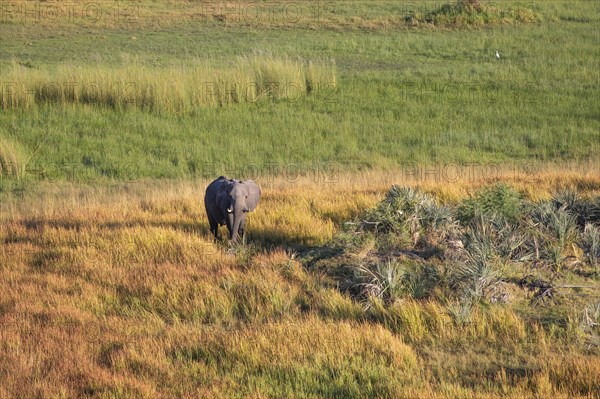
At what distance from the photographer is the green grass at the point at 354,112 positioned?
19641mm

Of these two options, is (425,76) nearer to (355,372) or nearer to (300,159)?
(300,159)

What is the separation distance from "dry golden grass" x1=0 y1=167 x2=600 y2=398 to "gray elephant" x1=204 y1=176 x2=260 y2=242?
1.16 feet

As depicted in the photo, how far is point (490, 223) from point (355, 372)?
392 centimetres

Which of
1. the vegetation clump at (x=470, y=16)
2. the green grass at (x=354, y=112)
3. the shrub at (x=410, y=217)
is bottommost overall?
the green grass at (x=354, y=112)

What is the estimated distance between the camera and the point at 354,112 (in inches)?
896

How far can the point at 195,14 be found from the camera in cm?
3769

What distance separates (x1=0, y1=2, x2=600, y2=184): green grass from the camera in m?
19.6

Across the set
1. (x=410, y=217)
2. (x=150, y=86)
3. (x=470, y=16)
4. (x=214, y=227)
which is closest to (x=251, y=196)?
(x=214, y=227)

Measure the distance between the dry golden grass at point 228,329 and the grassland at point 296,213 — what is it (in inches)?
1.2

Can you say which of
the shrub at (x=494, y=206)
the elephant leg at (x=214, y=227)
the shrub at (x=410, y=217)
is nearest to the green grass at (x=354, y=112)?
the elephant leg at (x=214, y=227)

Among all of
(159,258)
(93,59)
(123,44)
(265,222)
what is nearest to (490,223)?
(265,222)

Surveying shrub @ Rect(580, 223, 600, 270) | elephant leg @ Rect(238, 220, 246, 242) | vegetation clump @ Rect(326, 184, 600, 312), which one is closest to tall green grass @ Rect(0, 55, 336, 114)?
elephant leg @ Rect(238, 220, 246, 242)

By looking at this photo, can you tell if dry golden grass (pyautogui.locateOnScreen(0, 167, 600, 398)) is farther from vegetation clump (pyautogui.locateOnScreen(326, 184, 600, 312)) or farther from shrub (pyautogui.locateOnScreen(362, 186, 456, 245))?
shrub (pyautogui.locateOnScreen(362, 186, 456, 245))

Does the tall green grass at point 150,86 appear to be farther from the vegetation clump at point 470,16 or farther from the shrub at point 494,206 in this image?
the vegetation clump at point 470,16
